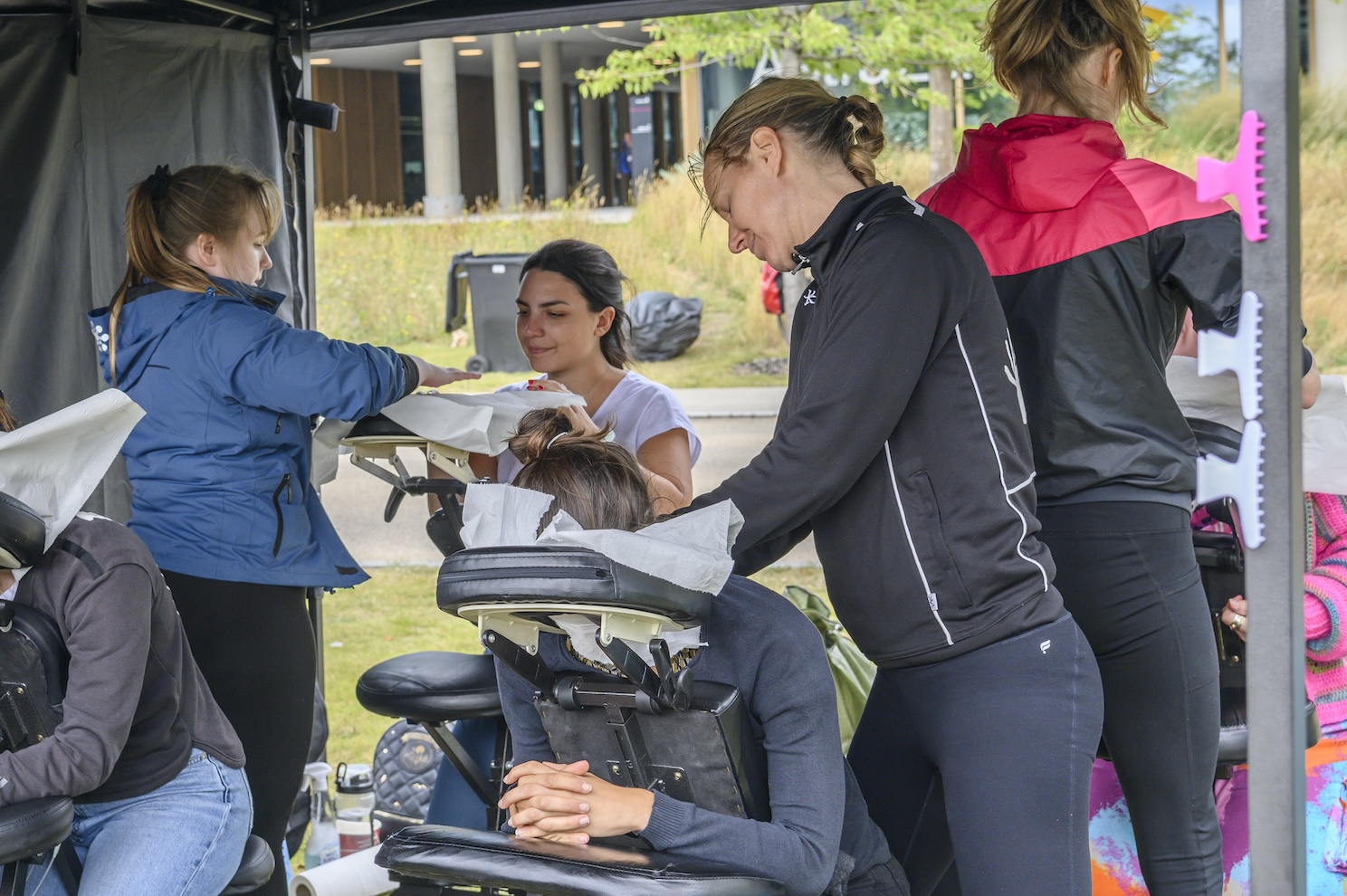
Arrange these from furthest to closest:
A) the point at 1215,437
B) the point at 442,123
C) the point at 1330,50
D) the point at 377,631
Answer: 1. the point at 442,123
2. the point at 377,631
3. the point at 1330,50
4. the point at 1215,437

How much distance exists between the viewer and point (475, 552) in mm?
1367

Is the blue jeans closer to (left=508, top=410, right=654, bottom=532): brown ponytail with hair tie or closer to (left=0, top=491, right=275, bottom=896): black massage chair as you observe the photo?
(left=0, top=491, right=275, bottom=896): black massage chair

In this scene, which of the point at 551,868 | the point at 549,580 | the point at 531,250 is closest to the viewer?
the point at 549,580

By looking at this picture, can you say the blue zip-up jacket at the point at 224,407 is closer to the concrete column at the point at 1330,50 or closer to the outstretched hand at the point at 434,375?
the outstretched hand at the point at 434,375

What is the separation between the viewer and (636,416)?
286cm

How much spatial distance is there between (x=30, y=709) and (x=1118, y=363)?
1.61m

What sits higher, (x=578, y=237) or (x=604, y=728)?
(x=578, y=237)

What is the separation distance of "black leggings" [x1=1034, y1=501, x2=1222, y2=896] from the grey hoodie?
1311 millimetres

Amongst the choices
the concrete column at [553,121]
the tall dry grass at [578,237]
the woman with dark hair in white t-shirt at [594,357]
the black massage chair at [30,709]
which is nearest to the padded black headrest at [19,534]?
the black massage chair at [30,709]

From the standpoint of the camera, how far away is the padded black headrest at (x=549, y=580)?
1321 mm

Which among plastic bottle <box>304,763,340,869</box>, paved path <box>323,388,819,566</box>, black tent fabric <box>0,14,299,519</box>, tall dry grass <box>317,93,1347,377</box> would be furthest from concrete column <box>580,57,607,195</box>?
plastic bottle <box>304,763,340,869</box>

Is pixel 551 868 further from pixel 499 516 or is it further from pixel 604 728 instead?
pixel 499 516

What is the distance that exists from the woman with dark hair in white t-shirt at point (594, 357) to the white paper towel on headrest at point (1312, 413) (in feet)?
3.14

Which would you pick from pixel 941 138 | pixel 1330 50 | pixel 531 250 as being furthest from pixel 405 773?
pixel 531 250
